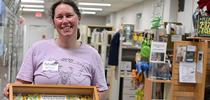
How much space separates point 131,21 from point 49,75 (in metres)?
11.9

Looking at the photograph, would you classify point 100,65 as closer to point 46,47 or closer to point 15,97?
point 46,47

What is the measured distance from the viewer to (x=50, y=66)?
5.88 feet

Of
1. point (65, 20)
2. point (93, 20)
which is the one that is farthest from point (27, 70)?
point (93, 20)

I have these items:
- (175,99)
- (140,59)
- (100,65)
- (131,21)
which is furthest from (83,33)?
(100,65)

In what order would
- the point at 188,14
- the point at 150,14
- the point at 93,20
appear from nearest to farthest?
the point at 188,14 → the point at 150,14 → the point at 93,20

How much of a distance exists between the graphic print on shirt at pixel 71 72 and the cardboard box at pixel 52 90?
0.09 meters

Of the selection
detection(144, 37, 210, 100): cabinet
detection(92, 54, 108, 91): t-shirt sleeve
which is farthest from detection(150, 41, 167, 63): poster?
detection(92, 54, 108, 91): t-shirt sleeve

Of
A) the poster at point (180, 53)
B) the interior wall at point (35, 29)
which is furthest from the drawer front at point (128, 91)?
the interior wall at point (35, 29)

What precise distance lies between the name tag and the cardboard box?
0.40 feet

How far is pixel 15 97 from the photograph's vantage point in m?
1.68

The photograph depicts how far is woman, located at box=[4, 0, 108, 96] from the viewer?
5.87ft

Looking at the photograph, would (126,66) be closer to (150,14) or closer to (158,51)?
(158,51)

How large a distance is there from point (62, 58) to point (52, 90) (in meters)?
0.20

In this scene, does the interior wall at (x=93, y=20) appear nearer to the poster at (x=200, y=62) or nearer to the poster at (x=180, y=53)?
the poster at (x=180, y=53)
